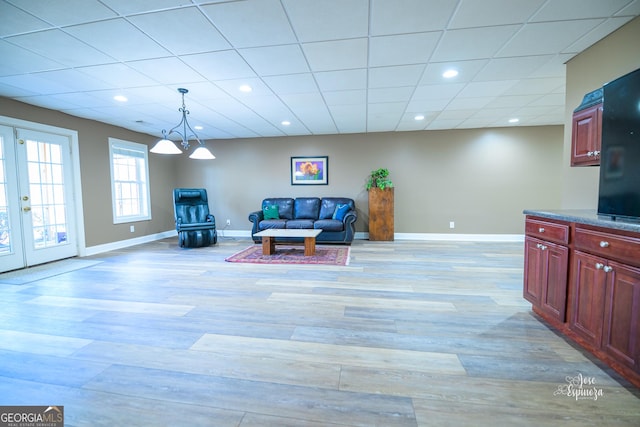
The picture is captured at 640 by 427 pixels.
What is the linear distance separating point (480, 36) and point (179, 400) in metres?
3.40

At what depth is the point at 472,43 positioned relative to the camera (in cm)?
236

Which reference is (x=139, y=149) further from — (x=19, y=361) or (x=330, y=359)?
(x=330, y=359)

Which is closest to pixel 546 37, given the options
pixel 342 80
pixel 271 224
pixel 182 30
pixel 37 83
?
pixel 342 80

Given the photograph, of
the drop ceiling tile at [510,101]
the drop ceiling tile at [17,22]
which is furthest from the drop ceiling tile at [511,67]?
the drop ceiling tile at [17,22]

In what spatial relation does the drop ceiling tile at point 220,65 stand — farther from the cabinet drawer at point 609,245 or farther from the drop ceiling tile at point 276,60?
the cabinet drawer at point 609,245

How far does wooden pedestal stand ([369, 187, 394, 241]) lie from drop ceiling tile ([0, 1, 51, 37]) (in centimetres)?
498

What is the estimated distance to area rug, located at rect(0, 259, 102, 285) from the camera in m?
3.25

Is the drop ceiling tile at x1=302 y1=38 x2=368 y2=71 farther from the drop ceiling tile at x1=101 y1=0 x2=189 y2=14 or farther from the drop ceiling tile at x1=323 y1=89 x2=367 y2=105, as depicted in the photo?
the drop ceiling tile at x1=101 y1=0 x2=189 y2=14

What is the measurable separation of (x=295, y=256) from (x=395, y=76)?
2966 millimetres

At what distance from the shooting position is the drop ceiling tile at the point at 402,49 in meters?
2.26

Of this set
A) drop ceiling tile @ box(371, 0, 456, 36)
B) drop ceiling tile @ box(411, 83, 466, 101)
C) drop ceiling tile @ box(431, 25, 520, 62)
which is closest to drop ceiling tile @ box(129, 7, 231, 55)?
drop ceiling tile @ box(371, 0, 456, 36)

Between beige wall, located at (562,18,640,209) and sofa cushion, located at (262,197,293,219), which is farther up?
beige wall, located at (562,18,640,209)

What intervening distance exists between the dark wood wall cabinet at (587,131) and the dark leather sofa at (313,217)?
3.40m

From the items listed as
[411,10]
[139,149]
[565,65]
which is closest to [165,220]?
[139,149]
